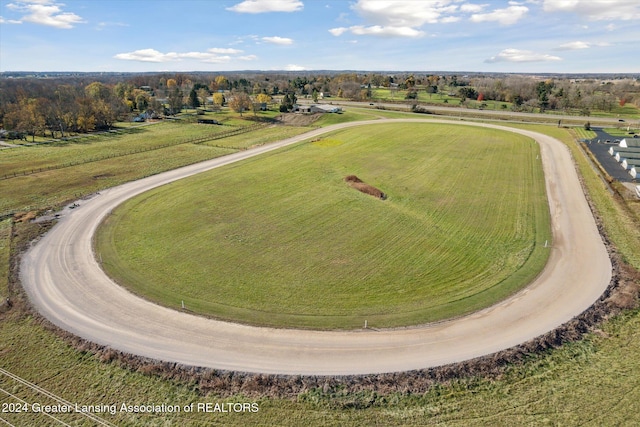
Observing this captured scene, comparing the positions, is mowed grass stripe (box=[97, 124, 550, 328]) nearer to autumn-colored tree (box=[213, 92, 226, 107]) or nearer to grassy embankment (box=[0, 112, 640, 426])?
grassy embankment (box=[0, 112, 640, 426])

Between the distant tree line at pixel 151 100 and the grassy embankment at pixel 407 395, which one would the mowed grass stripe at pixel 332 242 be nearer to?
the grassy embankment at pixel 407 395

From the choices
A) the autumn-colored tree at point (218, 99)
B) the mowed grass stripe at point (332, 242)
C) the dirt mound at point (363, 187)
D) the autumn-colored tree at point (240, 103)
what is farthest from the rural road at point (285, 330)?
the autumn-colored tree at point (218, 99)

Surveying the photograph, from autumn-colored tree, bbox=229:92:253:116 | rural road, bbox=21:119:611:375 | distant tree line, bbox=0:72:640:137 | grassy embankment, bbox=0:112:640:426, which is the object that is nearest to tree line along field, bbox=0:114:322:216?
distant tree line, bbox=0:72:640:137

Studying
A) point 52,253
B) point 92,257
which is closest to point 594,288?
point 92,257

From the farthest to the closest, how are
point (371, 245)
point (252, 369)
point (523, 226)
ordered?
point (523, 226) < point (371, 245) < point (252, 369)

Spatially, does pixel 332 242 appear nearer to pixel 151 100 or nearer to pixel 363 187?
pixel 363 187

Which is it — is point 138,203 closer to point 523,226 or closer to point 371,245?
point 371,245

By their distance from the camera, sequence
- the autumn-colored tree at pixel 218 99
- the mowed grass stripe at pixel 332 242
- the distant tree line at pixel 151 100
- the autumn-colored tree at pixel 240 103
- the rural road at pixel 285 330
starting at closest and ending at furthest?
the rural road at pixel 285 330
the mowed grass stripe at pixel 332 242
the distant tree line at pixel 151 100
the autumn-colored tree at pixel 240 103
the autumn-colored tree at pixel 218 99
